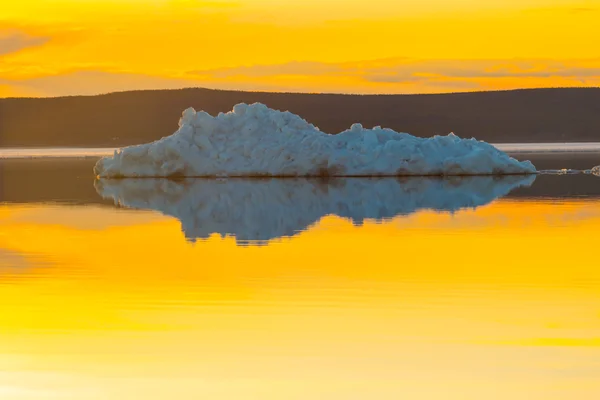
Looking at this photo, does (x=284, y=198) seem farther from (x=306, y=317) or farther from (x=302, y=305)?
(x=306, y=317)

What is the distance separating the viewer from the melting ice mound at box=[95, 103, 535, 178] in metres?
25.0

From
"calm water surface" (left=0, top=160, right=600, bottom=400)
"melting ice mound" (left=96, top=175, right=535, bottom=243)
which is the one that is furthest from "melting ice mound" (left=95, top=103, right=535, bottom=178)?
"calm water surface" (left=0, top=160, right=600, bottom=400)

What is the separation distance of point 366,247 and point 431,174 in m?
14.8

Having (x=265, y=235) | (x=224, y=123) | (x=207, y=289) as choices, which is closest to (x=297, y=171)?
(x=224, y=123)

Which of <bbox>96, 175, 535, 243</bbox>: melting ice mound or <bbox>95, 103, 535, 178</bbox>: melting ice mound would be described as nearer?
<bbox>96, 175, 535, 243</bbox>: melting ice mound

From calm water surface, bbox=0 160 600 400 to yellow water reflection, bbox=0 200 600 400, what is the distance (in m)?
0.01

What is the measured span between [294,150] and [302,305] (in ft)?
58.0

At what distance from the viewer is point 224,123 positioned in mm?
25047

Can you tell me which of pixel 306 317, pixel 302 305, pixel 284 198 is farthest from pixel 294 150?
pixel 306 317

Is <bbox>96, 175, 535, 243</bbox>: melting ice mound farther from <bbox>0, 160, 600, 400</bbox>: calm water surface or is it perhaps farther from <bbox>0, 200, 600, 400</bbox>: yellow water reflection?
<bbox>0, 200, 600, 400</bbox>: yellow water reflection

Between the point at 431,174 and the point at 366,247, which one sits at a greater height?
the point at 431,174

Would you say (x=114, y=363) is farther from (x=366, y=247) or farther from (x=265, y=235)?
(x=265, y=235)

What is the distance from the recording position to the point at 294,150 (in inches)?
987

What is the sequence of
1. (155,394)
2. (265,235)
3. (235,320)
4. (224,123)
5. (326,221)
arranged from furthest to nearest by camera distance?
(224,123) < (326,221) < (265,235) < (235,320) < (155,394)
